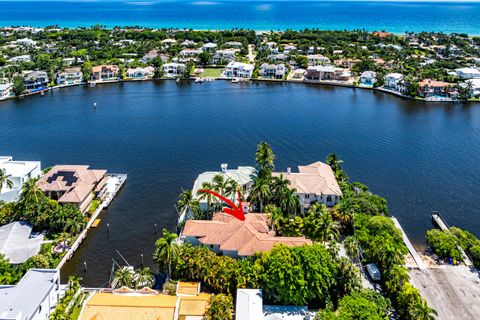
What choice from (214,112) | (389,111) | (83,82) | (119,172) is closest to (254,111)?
(214,112)

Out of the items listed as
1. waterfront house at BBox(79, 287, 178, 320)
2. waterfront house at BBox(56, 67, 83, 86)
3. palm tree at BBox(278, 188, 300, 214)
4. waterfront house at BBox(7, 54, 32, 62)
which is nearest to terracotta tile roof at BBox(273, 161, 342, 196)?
palm tree at BBox(278, 188, 300, 214)

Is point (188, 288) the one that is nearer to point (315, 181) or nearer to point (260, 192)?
point (260, 192)

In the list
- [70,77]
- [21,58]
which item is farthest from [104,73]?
[21,58]

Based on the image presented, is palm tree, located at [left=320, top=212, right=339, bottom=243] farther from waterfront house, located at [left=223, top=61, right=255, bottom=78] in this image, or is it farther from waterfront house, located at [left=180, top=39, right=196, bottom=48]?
waterfront house, located at [left=180, top=39, right=196, bottom=48]

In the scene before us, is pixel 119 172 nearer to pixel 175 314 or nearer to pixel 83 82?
pixel 175 314

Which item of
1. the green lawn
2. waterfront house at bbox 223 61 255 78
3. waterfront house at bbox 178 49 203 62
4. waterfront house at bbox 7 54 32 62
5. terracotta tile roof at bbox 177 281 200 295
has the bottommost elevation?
terracotta tile roof at bbox 177 281 200 295

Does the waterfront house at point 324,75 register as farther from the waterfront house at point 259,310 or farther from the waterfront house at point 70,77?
the waterfront house at point 259,310
